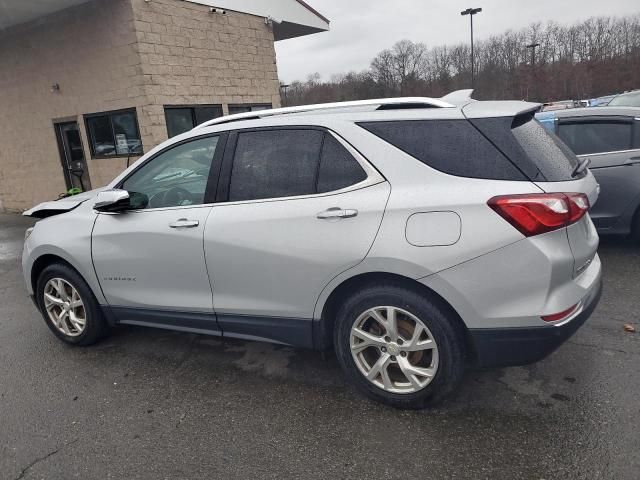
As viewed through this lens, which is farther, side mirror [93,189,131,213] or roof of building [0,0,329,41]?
roof of building [0,0,329,41]

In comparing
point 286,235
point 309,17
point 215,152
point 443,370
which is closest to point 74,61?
point 309,17

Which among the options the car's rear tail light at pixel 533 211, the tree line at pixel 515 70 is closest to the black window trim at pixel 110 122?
the car's rear tail light at pixel 533 211

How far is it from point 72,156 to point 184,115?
10.3ft

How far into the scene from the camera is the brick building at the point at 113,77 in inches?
358

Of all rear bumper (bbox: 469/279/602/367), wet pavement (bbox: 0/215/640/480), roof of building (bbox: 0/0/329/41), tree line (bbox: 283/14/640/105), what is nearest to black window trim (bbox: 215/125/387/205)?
rear bumper (bbox: 469/279/602/367)

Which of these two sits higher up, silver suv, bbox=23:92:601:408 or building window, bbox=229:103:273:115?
building window, bbox=229:103:273:115

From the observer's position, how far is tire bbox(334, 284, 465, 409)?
2568mm

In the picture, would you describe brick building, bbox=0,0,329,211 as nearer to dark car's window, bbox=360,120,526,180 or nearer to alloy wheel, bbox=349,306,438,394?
dark car's window, bbox=360,120,526,180

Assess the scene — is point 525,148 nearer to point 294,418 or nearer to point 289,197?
point 289,197

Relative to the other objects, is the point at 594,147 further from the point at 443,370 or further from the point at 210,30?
the point at 210,30

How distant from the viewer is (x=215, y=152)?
3.27m

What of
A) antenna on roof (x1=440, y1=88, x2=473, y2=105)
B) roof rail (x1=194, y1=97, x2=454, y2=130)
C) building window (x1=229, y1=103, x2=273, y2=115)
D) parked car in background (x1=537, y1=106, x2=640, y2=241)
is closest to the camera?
roof rail (x1=194, y1=97, x2=454, y2=130)

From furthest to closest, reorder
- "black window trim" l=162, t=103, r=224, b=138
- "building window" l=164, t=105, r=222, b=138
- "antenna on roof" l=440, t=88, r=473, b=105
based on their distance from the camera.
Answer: "building window" l=164, t=105, r=222, b=138 → "black window trim" l=162, t=103, r=224, b=138 → "antenna on roof" l=440, t=88, r=473, b=105

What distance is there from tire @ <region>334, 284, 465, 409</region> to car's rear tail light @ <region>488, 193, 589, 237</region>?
0.59m
